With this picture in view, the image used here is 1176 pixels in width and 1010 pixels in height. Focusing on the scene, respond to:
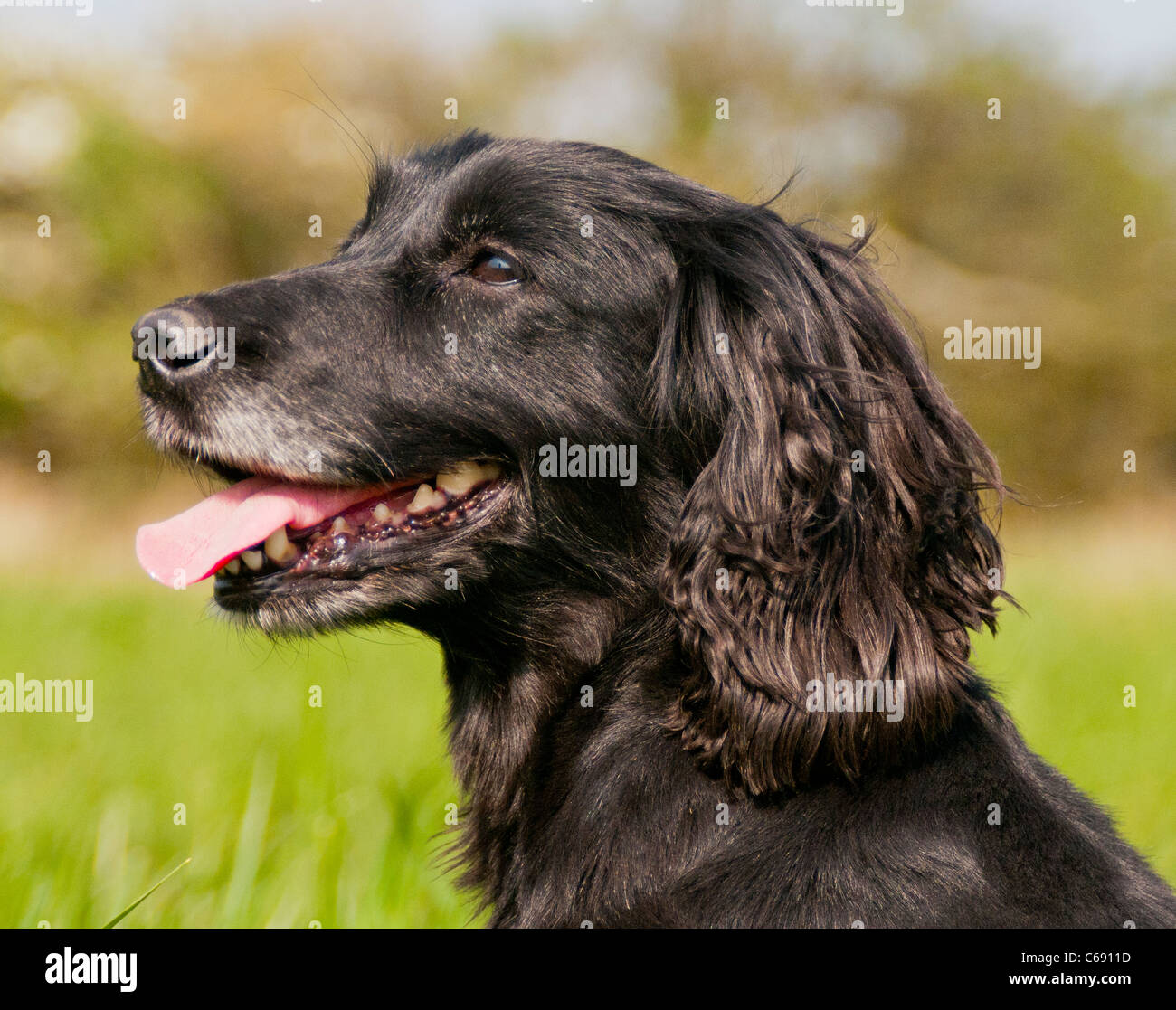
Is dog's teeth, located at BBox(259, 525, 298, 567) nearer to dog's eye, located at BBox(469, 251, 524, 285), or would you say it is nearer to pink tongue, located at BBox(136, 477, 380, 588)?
pink tongue, located at BBox(136, 477, 380, 588)

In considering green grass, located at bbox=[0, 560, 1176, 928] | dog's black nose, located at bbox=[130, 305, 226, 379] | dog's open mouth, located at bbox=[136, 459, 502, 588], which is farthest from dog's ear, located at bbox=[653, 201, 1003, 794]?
dog's black nose, located at bbox=[130, 305, 226, 379]

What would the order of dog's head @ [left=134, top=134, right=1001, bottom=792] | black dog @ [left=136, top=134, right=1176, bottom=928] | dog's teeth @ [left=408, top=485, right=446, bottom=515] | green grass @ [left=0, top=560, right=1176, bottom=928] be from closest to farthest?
black dog @ [left=136, top=134, right=1176, bottom=928], dog's head @ [left=134, top=134, right=1001, bottom=792], dog's teeth @ [left=408, top=485, right=446, bottom=515], green grass @ [left=0, top=560, right=1176, bottom=928]

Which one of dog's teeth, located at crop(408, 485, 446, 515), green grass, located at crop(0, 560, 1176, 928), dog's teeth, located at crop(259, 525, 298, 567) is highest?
dog's teeth, located at crop(408, 485, 446, 515)

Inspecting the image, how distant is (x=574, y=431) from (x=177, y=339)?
1.07 meters

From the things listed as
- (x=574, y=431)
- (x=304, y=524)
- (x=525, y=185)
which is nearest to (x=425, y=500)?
(x=304, y=524)

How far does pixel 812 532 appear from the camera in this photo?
109 inches

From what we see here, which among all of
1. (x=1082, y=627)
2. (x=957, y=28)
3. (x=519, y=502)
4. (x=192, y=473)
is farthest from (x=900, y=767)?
(x=957, y=28)

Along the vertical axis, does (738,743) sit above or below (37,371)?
below

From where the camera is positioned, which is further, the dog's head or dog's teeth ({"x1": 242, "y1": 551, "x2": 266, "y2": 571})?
dog's teeth ({"x1": 242, "y1": 551, "x2": 266, "y2": 571})

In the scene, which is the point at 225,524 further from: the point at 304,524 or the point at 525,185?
the point at 525,185

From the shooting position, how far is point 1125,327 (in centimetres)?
2506

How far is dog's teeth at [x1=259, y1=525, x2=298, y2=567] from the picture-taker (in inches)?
119

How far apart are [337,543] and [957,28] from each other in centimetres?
2800

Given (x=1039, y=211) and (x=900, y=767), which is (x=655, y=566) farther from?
(x=1039, y=211)
